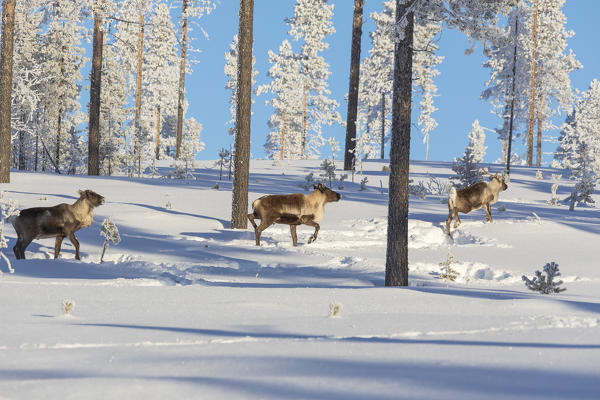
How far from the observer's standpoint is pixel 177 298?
7.40 meters

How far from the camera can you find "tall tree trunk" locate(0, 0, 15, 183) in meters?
21.9

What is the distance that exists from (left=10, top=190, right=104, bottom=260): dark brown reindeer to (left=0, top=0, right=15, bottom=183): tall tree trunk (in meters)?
12.3

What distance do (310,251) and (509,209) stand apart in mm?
8583

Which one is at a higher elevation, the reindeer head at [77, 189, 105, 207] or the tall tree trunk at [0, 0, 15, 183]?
the tall tree trunk at [0, 0, 15, 183]

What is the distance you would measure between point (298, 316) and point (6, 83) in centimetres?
1978

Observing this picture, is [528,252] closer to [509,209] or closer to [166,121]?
[509,209]

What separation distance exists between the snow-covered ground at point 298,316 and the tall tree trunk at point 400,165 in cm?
58

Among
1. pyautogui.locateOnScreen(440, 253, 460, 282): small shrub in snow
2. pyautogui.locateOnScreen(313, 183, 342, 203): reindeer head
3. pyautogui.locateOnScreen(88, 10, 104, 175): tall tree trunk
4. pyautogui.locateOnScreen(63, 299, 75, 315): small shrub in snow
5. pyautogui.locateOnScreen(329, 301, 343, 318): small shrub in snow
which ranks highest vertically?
pyautogui.locateOnScreen(88, 10, 104, 175): tall tree trunk

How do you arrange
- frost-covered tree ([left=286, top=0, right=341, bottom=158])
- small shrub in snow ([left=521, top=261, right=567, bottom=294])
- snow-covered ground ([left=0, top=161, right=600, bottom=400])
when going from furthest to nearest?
frost-covered tree ([left=286, top=0, right=341, bottom=158]) → small shrub in snow ([left=521, top=261, right=567, bottom=294]) → snow-covered ground ([left=0, top=161, right=600, bottom=400])

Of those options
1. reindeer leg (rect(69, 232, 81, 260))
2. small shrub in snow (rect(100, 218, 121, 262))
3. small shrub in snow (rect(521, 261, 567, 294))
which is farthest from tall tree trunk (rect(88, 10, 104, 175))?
small shrub in snow (rect(521, 261, 567, 294))

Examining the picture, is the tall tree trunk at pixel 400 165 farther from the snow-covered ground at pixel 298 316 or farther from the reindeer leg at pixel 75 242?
the reindeer leg at pixel 75 242

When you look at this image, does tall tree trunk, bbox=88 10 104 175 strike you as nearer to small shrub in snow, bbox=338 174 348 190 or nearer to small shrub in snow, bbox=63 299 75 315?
small shrub in snow, bbox=338 174 348 190

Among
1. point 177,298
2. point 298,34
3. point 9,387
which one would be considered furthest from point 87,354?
point 298,34

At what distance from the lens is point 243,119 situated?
1584 cm
